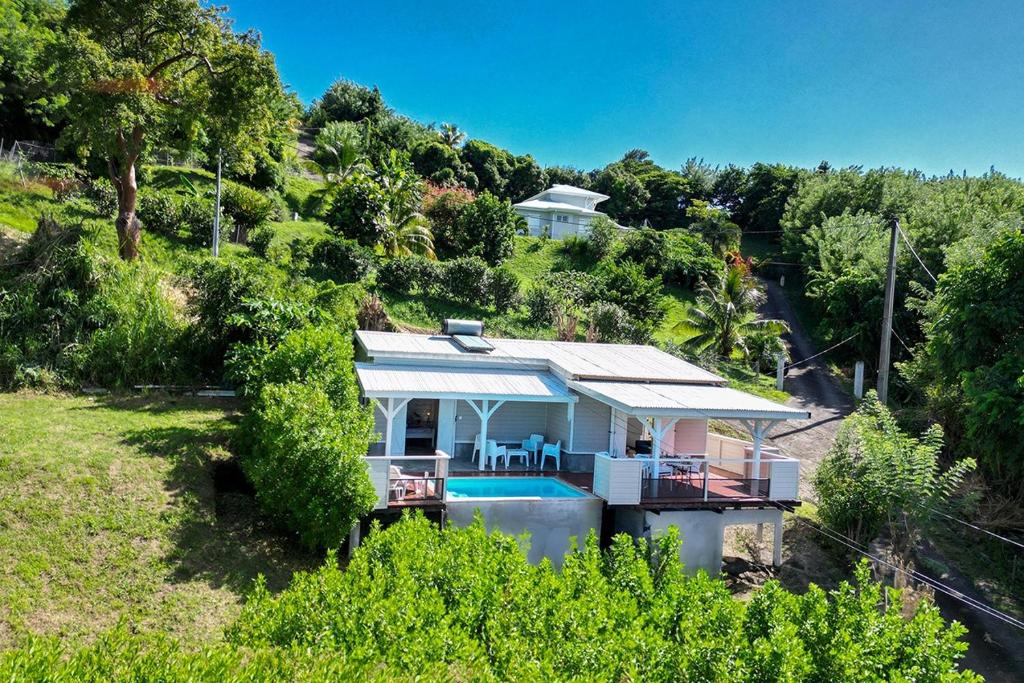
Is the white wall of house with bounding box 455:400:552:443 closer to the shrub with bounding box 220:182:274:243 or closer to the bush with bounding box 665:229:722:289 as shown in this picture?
the shrub with bounding box 220:182:274:243

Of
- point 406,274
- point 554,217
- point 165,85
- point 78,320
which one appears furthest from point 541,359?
point 554,217

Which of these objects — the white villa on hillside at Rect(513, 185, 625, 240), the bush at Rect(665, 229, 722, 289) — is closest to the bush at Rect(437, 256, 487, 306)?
the bush at Rect(665, 229, 722, 289)

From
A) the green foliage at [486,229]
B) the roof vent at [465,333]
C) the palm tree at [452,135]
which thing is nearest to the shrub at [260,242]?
the green foliage at [486,229]

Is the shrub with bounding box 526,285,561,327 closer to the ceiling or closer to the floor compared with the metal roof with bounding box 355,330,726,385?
closer to the ceiling

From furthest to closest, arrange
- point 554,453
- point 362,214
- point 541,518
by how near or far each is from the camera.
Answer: point 362,214, point 554,453, point 541,518

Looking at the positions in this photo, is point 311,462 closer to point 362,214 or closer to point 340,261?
point 340,261

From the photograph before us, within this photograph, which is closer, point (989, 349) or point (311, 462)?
point (311, 462)
